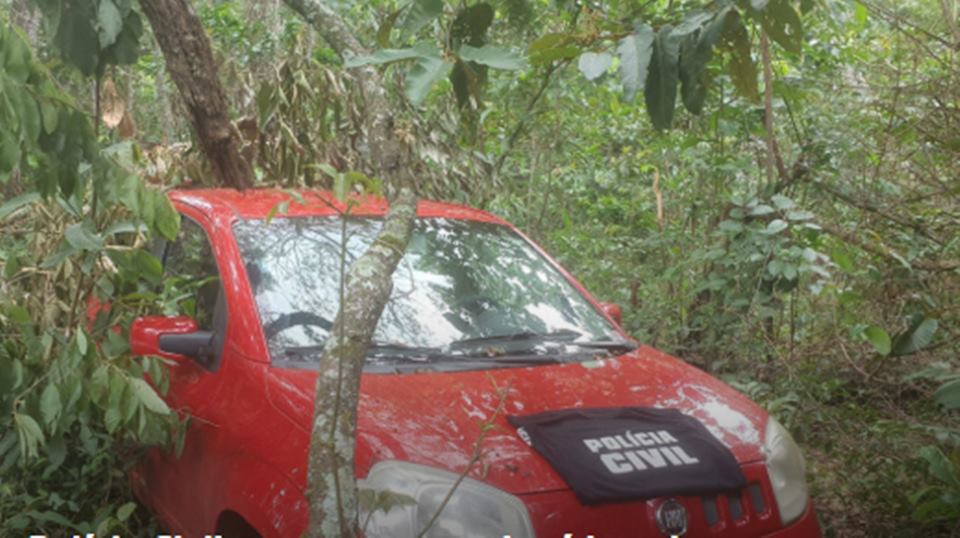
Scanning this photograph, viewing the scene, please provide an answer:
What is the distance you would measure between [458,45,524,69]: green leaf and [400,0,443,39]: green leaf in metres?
0.14

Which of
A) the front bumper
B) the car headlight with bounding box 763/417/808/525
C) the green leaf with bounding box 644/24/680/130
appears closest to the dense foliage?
the green leaf with bounding box 644/24/680/130

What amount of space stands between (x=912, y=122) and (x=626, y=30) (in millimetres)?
2454

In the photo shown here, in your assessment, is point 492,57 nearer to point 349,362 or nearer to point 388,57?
point 388,57

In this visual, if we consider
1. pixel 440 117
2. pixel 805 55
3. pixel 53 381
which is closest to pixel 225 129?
pixel 440 117

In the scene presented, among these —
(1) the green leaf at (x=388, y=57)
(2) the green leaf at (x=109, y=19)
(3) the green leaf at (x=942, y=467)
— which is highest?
(2) the green leaf at (x=109, y=19)

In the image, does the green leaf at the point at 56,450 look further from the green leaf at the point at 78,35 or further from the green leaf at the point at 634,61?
the green leaf at the point at 634,61

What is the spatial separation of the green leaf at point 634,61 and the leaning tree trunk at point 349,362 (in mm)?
762

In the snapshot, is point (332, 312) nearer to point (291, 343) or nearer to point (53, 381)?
point (291, 343)

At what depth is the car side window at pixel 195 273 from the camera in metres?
3.88

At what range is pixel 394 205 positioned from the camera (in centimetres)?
320

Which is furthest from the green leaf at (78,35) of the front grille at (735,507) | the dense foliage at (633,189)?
the front grille at (735,507)

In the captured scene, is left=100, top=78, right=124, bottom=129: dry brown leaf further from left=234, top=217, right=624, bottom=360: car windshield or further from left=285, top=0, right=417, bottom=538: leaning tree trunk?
left=285, top=0, right=417, bottom=538: leaning tree trunk

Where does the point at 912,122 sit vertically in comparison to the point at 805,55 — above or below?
below

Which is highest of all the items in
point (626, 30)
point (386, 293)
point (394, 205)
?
point (626, 30)
